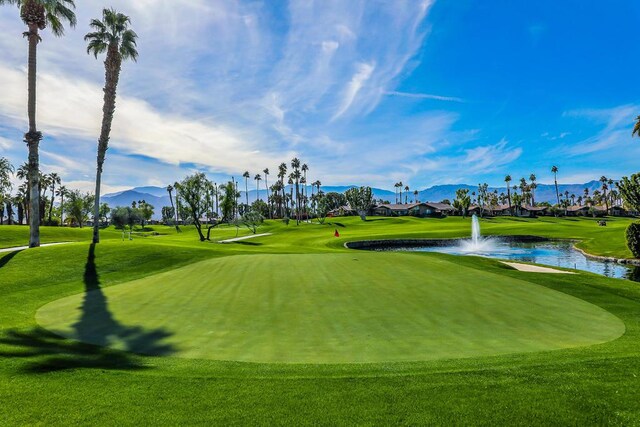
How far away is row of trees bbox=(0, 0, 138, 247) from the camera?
80.8ft

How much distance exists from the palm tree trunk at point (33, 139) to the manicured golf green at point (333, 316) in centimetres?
1282

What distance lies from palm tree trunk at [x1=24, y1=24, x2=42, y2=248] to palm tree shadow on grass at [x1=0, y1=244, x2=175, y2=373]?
1709cm

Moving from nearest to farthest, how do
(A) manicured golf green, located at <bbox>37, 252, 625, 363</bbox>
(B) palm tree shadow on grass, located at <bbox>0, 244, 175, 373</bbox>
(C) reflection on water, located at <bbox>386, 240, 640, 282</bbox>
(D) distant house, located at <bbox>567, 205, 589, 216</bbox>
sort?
(B) palm tree shadow on grass, located at <bbox>0, 244, 175, 373</bbox> → (A) manicured golf green, located at <bbox>37, 252, 625, 363</bbox> → (C) reflection on water, located at <bbox>386, 240, 640, 282</bbox> → (D) distant house, located at <bbox>567, 205, 589, 216</bbox>

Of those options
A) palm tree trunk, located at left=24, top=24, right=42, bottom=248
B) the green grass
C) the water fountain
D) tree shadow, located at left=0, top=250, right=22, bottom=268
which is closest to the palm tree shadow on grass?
the green grass

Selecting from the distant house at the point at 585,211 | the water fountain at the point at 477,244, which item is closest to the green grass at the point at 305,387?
the water fountain at the point at 477,244

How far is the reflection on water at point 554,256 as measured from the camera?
3319 centimetres

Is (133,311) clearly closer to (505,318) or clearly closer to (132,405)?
(132,405)

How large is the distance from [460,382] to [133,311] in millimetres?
10436

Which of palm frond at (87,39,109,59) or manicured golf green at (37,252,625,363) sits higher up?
palm frond at (87,39,109,59)

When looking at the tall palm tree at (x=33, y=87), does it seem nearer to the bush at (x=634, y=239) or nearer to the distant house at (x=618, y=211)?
the bush at (x=634, y=239)

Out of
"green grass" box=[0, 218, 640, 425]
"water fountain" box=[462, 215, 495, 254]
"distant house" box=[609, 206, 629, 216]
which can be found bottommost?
"water fountain" box=[462, 215, 495, 254]

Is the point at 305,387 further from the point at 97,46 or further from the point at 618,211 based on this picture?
the point at 618,211

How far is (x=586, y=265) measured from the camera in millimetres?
36938

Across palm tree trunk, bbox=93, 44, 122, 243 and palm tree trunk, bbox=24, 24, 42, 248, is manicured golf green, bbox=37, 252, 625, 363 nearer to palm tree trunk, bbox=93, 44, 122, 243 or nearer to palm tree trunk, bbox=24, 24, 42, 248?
palm tree trunk, bbox=24, 24, 42, 248
